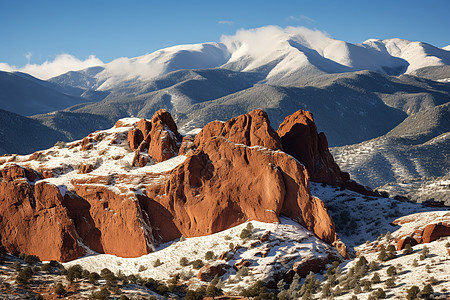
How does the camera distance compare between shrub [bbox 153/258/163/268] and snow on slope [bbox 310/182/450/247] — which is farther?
snow on slope [bbox 310/182/450/247]

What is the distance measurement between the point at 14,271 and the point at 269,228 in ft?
84.5

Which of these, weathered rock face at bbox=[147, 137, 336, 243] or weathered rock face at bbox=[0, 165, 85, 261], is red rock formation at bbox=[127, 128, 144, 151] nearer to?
weathered rock face at bbox=[147, 137, 336, 243]

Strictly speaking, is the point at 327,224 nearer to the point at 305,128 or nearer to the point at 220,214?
the point at 220,214

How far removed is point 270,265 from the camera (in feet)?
154

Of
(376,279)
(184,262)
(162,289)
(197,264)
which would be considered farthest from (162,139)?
(376,279)

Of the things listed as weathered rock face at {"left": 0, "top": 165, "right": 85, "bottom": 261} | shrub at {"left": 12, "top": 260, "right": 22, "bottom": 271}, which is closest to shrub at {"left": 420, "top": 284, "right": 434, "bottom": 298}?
shrub at {"left": 12, "top": 260, "right": 22, "bottom": 271}

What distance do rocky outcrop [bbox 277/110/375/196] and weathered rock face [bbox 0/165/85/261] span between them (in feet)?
106

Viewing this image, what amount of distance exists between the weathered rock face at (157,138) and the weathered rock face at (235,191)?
19.7 feet

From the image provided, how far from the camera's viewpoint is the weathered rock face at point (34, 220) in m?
57.3

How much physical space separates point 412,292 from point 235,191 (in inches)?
940

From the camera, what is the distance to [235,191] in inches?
2164

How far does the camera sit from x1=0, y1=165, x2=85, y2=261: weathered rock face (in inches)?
2256

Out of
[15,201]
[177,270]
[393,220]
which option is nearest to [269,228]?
[177,270]

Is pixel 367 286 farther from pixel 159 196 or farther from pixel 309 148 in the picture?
pixel 309 148
